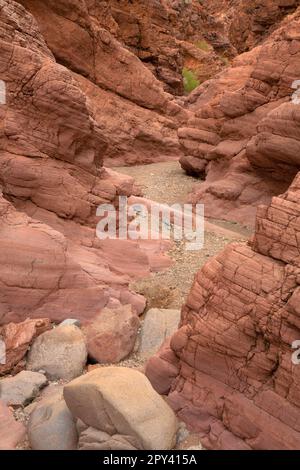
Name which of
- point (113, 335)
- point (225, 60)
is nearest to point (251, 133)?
point (113, 335)

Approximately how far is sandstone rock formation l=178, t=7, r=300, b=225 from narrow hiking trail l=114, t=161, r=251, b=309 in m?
0.80

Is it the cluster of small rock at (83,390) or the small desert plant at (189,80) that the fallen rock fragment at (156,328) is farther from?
the small desert plant at (189,80)

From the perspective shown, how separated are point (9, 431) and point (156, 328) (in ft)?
9.55

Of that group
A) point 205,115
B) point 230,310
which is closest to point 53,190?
point 230,310

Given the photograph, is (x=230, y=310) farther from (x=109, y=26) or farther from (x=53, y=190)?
(x=109, y=26)

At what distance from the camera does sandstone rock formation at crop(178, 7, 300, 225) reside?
13.0 metres

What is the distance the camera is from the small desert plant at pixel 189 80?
102 feet

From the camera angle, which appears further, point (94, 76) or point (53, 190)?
point (94, 76)

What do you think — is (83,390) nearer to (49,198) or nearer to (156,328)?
(156,328)

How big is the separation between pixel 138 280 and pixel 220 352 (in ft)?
14.2

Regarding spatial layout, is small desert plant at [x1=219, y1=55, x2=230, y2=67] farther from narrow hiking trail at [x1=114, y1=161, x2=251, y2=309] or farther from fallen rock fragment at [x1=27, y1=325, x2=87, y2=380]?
fallen rock fragment at [x1=27, y1=325, x2=87, y2=380]

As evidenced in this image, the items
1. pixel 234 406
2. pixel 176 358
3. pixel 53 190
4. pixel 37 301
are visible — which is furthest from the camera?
pixel 53 190

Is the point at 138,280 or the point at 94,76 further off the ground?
the point at 94,76

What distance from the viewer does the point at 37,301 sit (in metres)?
7.75
